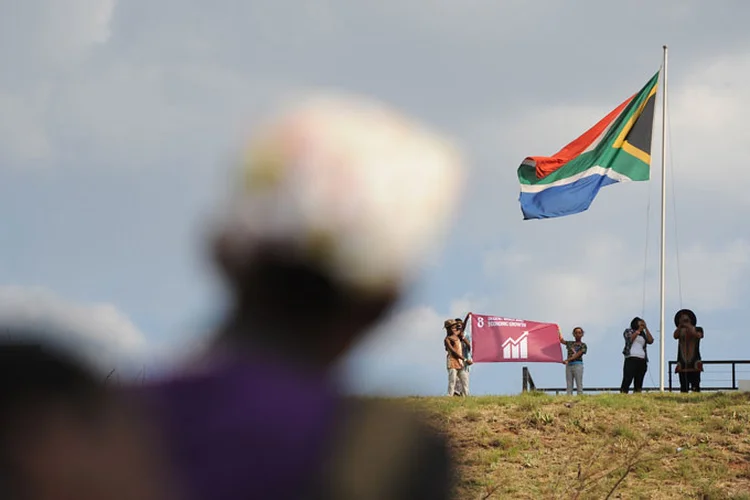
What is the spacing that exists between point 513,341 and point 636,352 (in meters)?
5.25

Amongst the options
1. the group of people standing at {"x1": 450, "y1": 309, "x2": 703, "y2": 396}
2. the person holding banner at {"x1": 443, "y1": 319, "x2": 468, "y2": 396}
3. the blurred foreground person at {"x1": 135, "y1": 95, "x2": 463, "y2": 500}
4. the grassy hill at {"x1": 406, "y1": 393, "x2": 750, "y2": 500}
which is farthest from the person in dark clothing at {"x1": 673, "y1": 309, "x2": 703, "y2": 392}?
the blurred foreground person at {"x1": 135, "y1": 95, "x2": 463, "y2": 500}

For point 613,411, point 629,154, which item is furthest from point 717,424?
point 629,154

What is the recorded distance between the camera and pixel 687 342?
12.3m

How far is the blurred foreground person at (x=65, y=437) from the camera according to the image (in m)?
0.46

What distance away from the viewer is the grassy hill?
884 centimetres

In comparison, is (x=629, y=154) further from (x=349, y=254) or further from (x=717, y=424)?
(x=349, y=254)

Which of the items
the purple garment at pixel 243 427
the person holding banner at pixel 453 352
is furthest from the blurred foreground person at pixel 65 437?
the person holding banner at pixel 453 352

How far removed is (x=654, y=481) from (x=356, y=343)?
9.12 m

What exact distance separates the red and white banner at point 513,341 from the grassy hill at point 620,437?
5384mm

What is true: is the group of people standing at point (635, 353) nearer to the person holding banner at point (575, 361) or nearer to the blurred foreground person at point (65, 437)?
the person holding banner at point (575, 361)

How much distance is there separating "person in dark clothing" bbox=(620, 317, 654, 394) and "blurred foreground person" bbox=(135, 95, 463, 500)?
40.9 ft

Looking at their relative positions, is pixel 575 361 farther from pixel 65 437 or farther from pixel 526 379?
pixel 65 437

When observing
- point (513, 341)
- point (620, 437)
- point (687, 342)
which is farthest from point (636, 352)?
point (513, 341)

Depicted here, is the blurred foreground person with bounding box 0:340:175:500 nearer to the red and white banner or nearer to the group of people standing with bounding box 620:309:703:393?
the group of people standing with bounding box 620:309:703:393
